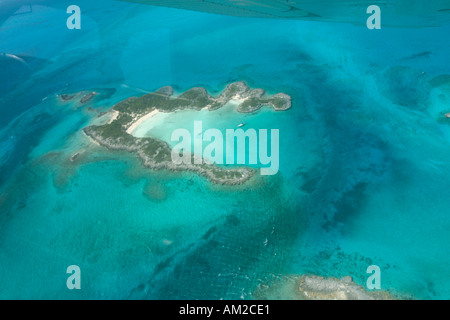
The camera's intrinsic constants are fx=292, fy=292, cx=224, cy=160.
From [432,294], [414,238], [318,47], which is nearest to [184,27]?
[318,47]

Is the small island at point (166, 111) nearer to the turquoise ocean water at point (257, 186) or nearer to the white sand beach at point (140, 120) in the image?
the white sand beach at point (140, 120)

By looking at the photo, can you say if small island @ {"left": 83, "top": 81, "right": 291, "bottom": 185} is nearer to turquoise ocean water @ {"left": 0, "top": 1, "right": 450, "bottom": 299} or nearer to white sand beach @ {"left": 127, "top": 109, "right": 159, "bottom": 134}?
white sand beach @ {"left": 127, "top": 109, "right": 159, "bottom": 134}

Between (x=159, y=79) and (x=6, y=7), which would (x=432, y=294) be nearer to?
(x=159, y=79)

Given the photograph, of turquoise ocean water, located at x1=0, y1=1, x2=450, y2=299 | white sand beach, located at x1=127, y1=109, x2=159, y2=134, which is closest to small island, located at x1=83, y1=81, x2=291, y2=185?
white sand beach, located at x1=127, y1=109, x2=159, y2=134

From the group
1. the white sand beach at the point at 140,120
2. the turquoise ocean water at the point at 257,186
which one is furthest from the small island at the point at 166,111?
the turquoise ocean water at the point at 257,186

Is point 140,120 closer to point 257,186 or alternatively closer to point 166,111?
point 166,111

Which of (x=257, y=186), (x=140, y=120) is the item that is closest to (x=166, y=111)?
(x=140, y=120)
